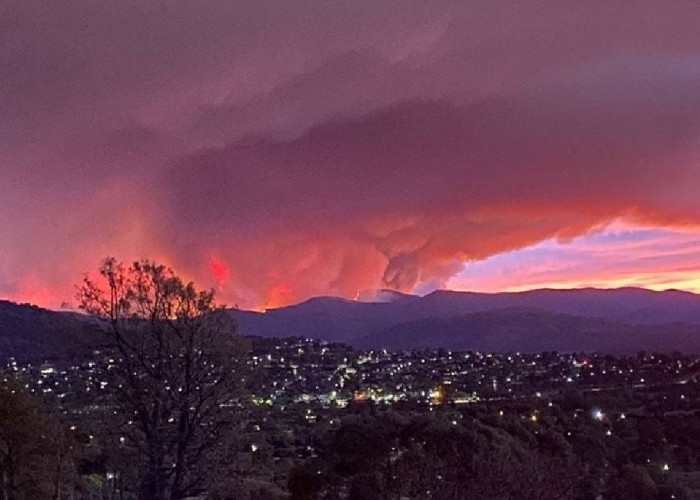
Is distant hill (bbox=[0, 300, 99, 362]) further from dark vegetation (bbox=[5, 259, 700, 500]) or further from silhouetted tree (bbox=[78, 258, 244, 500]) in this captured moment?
silhouetted tree (bbox=[78, 258, 244, 500])

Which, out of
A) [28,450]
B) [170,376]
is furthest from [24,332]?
[170,376]

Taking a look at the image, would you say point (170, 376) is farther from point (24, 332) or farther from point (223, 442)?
point (24, 332)

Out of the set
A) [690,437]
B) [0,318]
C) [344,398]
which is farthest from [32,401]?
[0,318]

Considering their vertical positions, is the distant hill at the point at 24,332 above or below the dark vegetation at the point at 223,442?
above


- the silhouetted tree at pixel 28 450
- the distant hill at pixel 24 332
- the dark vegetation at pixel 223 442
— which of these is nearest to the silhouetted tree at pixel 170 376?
the dark vegetation at pixel 223 442

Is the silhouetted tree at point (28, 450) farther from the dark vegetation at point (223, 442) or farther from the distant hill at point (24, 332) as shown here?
the distant hill at point (24, 332)

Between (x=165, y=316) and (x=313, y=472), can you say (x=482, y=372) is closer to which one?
(x=313, y=472)

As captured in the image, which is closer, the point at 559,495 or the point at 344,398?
the point at 559,495

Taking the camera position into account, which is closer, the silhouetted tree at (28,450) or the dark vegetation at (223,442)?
the dark vegetation at (223,442)

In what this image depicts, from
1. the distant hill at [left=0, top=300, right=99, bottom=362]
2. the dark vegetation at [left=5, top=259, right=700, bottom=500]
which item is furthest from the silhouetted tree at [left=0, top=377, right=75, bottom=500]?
the distant hill at [left=0, top=300, right=99, bottom=362]
